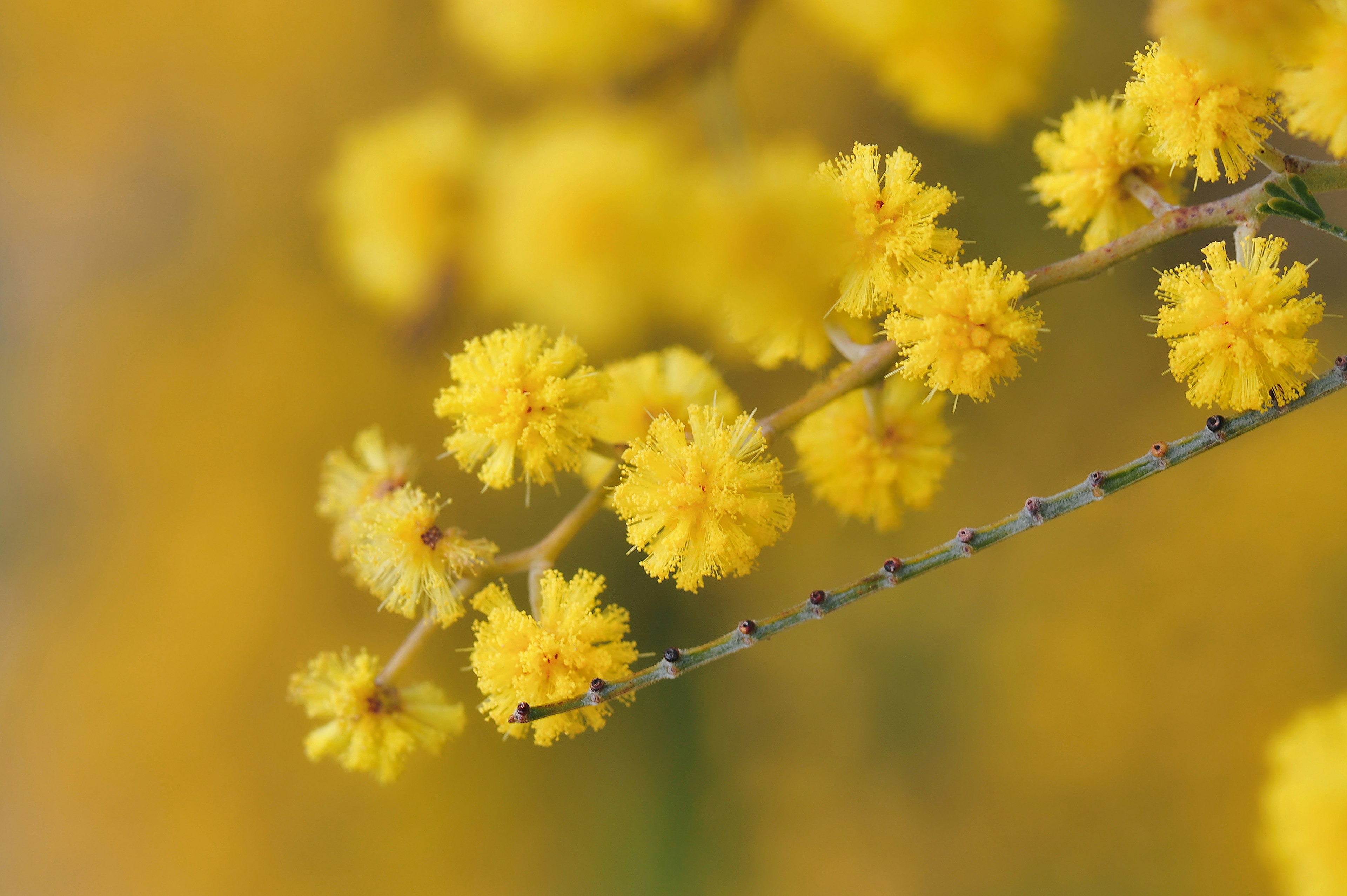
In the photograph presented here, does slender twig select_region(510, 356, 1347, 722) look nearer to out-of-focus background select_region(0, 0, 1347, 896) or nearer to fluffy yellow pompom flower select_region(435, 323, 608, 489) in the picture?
fluffy yellow pompom flower select_region(435, 323, 608, 489)

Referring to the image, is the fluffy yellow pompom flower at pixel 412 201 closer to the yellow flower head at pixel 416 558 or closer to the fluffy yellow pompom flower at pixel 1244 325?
the yellow flower head at pixel 416 558

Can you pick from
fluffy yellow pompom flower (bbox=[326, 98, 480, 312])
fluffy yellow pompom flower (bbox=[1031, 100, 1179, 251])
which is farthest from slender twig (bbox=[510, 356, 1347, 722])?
fluffy yellow pompom flower (bbox=[326, 98, 480, 312])

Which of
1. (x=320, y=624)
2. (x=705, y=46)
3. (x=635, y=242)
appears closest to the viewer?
(x=635, y=242)

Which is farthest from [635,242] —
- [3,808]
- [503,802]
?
[3,808]

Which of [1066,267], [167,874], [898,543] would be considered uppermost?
[898,543]

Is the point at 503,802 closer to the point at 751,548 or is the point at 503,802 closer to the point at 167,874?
the point at 167,874

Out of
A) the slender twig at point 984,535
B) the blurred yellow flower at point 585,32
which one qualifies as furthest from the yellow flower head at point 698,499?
the blurred yellow flower at point 585,32
